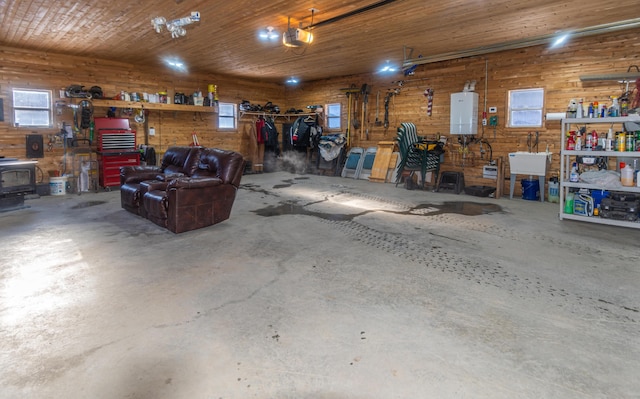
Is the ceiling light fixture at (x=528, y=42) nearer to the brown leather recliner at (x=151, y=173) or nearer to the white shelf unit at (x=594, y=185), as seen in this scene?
the white shelf unit at (x=594, y=185)

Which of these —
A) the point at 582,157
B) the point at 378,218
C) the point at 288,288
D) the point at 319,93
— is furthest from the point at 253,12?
the point at 319,93

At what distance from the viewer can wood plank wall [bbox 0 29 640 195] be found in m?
6.55

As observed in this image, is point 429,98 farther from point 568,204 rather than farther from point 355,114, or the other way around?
point 568,204

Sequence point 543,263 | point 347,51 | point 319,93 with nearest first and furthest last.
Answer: point 543,263
point 347,51
point 319,93

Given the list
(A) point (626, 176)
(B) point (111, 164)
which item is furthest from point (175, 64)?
(A) point (626, 176)

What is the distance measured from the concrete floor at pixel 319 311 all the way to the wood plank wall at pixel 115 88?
136 inches

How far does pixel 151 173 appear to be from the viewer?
580 cm

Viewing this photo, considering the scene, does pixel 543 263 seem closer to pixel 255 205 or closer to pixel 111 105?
pixel 255 205

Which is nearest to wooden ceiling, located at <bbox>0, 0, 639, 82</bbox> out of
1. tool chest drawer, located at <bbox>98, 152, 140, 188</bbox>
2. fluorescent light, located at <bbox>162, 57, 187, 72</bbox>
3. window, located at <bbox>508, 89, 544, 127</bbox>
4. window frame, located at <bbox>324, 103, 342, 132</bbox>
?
fluorescent light, located at <bbox>162, 57, 187, 72</bbox>

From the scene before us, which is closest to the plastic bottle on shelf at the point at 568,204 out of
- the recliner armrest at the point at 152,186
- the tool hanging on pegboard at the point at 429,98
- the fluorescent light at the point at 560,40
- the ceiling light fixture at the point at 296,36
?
the fluorescent light at the point at 560,40

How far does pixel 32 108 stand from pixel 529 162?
9713mm

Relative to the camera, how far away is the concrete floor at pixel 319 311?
178 cm

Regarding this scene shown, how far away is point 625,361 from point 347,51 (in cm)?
689

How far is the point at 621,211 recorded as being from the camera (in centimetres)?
487
